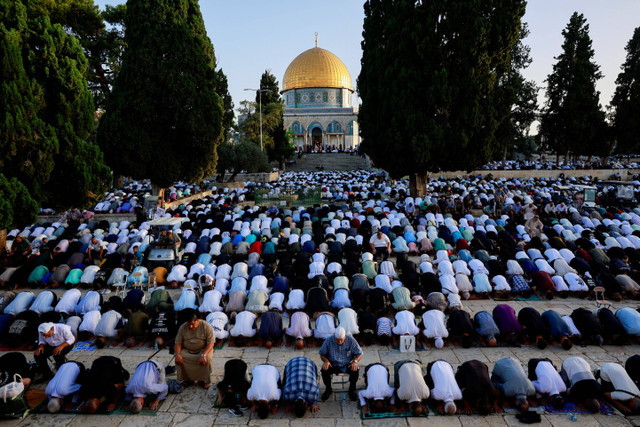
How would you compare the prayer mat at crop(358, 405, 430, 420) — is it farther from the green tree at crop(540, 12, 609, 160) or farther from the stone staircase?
the stone staircase

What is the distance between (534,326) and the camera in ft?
23.1

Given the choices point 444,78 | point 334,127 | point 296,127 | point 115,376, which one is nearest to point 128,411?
point 115,376

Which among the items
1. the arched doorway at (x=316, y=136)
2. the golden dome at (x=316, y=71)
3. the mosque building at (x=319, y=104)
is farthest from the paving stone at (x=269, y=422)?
the golden dome at (x=316, y=71)

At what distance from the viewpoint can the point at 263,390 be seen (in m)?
5.23

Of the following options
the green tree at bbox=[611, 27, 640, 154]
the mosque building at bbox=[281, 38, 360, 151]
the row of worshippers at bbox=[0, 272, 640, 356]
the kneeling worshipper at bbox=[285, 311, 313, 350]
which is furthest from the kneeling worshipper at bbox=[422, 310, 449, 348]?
the mosque building at bbox=[281, 38, 360, 151]

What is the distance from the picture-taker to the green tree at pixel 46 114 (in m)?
10.1

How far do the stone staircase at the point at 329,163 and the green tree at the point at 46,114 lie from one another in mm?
33436

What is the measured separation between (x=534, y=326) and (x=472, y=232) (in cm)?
697

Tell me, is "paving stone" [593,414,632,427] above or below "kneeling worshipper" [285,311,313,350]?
below

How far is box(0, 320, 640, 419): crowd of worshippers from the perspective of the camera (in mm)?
5242

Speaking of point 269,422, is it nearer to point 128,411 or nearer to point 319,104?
point 128,411

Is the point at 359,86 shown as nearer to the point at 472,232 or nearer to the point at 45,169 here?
the point at 472,232

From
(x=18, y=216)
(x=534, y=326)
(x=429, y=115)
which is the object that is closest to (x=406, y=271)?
(x=534, y=326)

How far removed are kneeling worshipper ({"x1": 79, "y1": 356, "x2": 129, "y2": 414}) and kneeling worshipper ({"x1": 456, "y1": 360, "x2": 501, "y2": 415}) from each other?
471 centimetres
